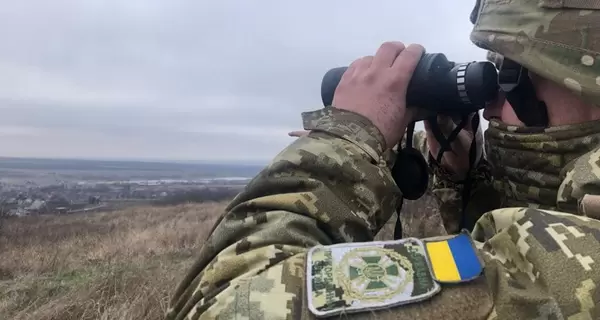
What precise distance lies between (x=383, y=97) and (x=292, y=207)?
338 millimetres

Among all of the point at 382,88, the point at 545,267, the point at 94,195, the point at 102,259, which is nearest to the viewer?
the point at 545,267

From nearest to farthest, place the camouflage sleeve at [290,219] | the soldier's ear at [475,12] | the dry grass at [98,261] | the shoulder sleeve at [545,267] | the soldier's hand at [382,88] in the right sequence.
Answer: the shoulder sleeve at [545,267] → the camouflage sleeve at [290,219] → the soldier's hand at [382,88] → the soldier's ear at [475,12] → the dry grass at [98,261]

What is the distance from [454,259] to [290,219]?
283 mm

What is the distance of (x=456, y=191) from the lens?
5.51ft

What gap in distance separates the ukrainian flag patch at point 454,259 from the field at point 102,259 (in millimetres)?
661

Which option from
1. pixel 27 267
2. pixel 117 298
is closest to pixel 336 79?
pixel 117 298

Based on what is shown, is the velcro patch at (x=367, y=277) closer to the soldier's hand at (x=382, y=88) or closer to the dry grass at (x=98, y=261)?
the soldier's hand at (x=382, y=88)

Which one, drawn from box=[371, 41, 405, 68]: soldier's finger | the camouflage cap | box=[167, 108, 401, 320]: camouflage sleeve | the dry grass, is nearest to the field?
the dry grass

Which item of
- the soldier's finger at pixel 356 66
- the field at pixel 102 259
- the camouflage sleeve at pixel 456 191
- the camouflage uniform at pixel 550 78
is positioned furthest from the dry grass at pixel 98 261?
the camouflage uniform at pixel 550 78

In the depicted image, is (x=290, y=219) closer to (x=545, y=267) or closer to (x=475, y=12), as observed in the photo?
(x=545, y=267)

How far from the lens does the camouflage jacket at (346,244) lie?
76 centimetres

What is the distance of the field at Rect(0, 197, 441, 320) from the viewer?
342 cm

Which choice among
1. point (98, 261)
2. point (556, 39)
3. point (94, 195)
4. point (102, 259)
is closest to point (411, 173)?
point (556, 39)

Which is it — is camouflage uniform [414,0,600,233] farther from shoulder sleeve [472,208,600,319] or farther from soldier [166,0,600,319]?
shoulder sleeve [472,208,600,319]
